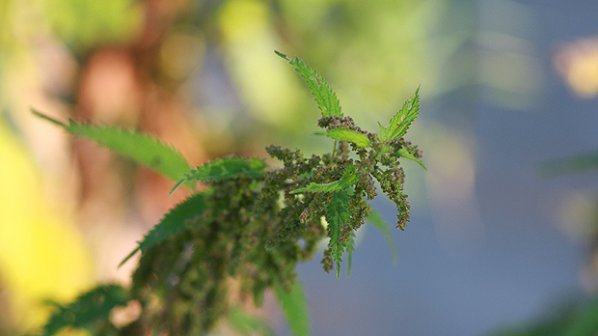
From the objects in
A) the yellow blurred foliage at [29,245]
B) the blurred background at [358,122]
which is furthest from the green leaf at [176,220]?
the yellow blurred foliage at [29,245]

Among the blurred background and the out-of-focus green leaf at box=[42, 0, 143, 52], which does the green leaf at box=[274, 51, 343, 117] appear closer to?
the blurred background

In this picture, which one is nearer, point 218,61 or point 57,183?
point 57,183

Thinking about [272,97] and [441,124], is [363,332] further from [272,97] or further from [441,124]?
[272,97]

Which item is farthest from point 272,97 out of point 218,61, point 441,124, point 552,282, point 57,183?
point 552,282

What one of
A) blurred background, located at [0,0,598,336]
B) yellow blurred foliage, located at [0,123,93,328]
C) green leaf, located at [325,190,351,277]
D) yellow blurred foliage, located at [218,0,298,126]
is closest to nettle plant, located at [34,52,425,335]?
green leaf, located at [325,190,351,277]

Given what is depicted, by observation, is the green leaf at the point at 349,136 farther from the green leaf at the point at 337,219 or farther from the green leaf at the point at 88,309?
the green leaf at the point at 88,309

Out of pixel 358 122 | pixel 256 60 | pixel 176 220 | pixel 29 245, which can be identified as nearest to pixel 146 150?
pixel 176 220

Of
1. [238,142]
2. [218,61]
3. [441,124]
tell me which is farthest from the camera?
[441,124]
